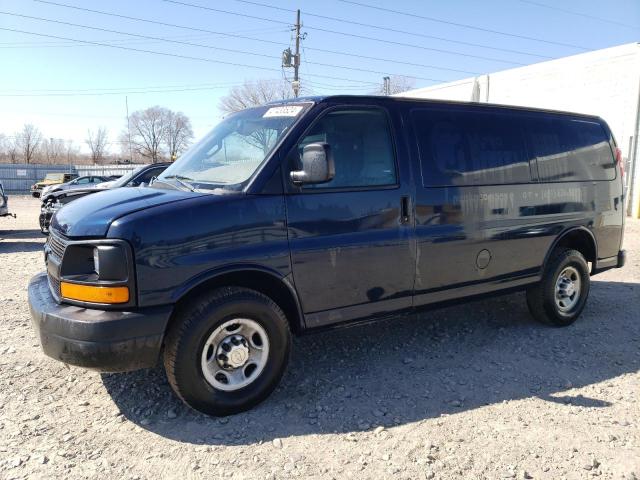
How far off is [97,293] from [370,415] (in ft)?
6.34

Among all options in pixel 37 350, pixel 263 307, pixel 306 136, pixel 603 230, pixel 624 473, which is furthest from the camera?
pixel 603 230

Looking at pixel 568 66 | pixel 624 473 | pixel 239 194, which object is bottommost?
pixel 624 473

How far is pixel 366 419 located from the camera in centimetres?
326

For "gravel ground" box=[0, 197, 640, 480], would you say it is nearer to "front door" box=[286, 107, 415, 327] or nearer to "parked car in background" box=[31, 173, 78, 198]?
"front door" box=[286, 107, 415, 327]

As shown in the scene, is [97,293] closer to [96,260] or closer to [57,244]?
[96,260]

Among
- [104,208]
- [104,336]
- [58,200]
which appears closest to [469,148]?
[104,208]

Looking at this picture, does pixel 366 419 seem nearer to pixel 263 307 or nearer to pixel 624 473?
pixel 263 307

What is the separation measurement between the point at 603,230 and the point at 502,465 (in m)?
3.57

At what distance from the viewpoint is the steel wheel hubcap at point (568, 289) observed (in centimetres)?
509

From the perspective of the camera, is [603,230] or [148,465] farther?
[603,230]

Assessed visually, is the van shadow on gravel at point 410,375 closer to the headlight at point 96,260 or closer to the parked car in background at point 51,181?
the headlight at point 96,260

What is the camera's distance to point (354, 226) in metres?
3.57

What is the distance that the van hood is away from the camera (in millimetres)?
2971

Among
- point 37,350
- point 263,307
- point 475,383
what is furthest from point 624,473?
point 37,350
